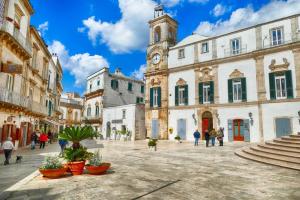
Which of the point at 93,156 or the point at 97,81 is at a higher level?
the point at 97,81

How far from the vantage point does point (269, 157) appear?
36.4 feet

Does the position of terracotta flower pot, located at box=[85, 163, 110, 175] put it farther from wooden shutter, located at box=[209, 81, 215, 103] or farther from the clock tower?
the clock tower

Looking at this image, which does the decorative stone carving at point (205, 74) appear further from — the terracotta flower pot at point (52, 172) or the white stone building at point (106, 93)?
the terracotta flower pot at point (52, 172)

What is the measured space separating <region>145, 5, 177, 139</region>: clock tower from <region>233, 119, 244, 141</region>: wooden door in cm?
815

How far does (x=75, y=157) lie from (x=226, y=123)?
60.7 feet

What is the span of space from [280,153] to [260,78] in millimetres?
12459

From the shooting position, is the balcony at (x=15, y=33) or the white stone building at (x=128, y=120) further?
the white stone building at (x=128, y=120)

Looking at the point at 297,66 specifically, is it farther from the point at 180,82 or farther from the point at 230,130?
the point at 180,82

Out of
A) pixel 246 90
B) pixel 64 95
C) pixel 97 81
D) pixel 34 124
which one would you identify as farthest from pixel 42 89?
pixel 64 95

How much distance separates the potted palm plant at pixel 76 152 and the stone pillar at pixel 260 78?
1802 centimetres

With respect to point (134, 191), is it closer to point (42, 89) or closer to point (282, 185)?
point (282, 185)

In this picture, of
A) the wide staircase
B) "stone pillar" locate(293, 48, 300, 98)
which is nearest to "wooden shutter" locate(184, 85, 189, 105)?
"stone pillar" locate(293, 48, 300, 98)

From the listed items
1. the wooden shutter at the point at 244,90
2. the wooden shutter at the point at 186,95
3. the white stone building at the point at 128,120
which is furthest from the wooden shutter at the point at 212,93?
the white stone building at the point at 128,120

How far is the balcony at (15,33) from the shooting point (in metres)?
14.8
